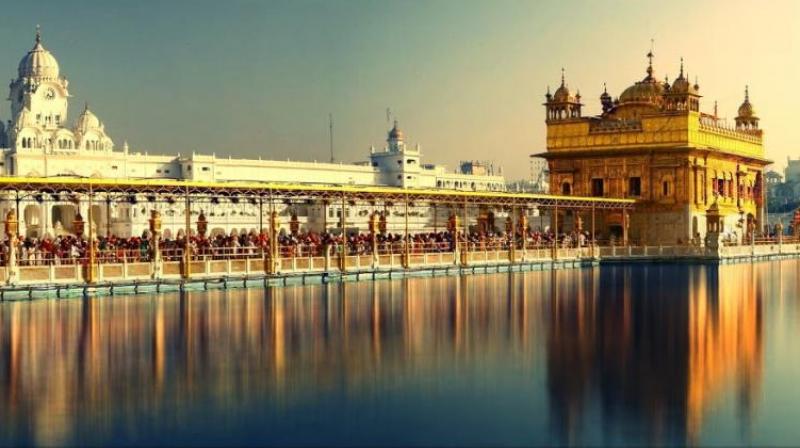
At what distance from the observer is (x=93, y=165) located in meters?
123

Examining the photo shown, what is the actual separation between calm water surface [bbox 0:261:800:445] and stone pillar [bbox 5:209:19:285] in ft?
6.72

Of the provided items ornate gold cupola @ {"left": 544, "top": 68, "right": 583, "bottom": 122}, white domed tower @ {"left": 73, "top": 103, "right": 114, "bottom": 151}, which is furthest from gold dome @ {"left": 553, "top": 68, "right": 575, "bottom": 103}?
white domed tower @ {"left": 73, "top": 103, "right": 114, "bottom": 151}

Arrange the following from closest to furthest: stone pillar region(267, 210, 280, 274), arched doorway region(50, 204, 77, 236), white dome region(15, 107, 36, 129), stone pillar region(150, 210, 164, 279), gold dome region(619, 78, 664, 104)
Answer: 1. stone pillar region(150, 210, 164, 279)
2. stone pillar region(267, 210, 280, 274)
3. gold dome region(619, 78, 664, 104)
4. arched doorway region(50, 204, 77, 236)
5. white dome region(15, 107, 36, 129)

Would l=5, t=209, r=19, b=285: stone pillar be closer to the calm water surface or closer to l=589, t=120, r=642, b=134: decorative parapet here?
the calm water surface

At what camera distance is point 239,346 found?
21953 millimetres

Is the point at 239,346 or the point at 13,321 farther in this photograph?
the point at 13,321

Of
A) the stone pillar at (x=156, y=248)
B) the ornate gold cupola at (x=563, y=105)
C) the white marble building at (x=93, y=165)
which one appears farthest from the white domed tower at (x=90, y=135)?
the stone pillar at (x=156, y=248)

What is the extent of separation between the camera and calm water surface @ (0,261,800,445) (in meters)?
15.0

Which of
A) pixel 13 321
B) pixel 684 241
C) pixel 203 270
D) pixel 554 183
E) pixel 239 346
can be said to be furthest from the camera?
pixel 554 183

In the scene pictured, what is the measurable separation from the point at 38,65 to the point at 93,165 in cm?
1779

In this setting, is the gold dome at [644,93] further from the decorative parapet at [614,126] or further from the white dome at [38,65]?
the white dome at [38,65]

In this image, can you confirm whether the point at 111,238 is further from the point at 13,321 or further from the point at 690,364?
the point at 690,364

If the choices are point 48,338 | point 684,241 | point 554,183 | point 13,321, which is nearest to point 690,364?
point 48,338

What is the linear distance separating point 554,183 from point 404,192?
27.3 meters
